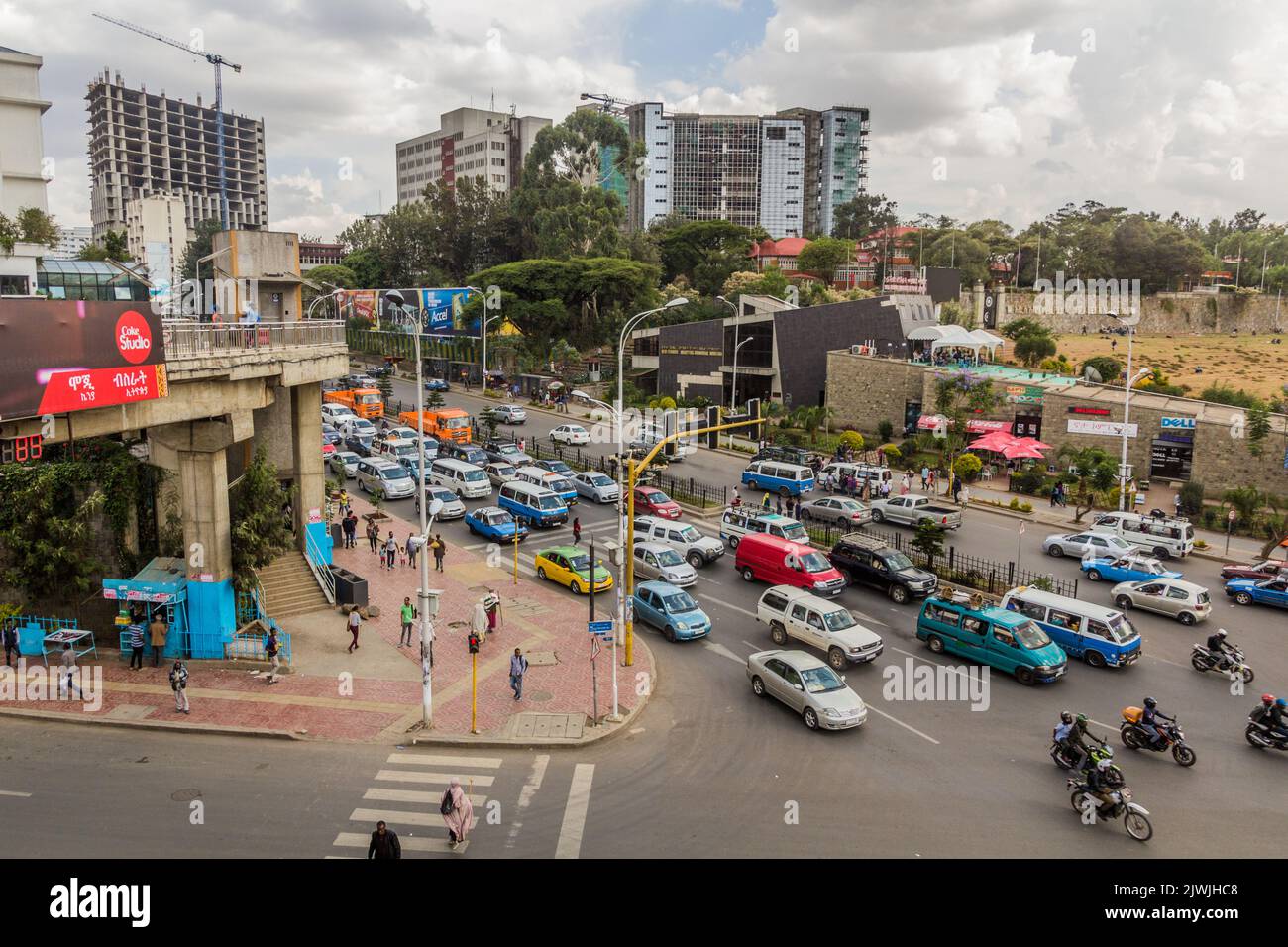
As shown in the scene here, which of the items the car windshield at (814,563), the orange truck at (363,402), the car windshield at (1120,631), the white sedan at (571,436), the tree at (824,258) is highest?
the tree at (824,258)

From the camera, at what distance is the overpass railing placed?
20969mm

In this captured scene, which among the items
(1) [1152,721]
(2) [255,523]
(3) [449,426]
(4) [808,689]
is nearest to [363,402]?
(3) [449,426]

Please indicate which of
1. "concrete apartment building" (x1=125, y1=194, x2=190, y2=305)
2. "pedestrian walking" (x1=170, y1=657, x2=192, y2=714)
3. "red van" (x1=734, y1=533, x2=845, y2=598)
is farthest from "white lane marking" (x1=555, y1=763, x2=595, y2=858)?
"concrete apartment building" (x1=125, y1=194, x2=190, y2=305)

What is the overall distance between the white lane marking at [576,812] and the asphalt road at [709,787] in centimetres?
5

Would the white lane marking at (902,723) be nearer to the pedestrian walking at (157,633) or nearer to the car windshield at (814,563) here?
the car windshield at (814,563)

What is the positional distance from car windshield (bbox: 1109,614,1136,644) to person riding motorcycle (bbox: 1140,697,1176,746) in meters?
4.61

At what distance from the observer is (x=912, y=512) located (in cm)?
3666

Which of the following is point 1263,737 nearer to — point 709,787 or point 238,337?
point 709,787

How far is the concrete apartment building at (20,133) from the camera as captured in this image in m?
74.1

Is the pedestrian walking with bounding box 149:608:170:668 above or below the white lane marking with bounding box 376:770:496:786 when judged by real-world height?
above

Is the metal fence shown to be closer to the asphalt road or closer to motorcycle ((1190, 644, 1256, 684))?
motorcycle ((1190, 644, 1256, 684))

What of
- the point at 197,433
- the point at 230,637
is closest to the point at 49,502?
the point at 197,433

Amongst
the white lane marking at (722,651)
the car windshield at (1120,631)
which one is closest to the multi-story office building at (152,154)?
the white lane marking at (722,651)

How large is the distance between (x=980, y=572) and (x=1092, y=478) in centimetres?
1405
